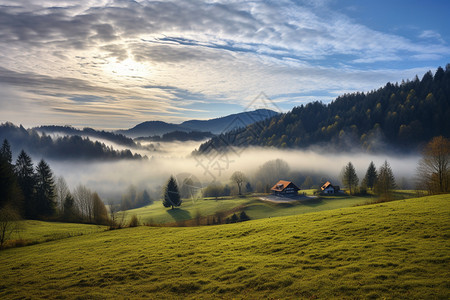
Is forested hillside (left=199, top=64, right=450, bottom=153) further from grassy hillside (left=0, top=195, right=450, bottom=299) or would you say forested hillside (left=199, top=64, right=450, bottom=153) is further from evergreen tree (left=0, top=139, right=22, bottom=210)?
grassy hillside (left=0, top=195, right=450, bottom=299)

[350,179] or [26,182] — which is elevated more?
[26,182]

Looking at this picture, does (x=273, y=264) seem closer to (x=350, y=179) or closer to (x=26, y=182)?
(x=26, y=182)

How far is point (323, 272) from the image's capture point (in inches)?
545

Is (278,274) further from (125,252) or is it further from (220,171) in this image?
(220,171)

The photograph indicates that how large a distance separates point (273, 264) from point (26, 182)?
2793 inches

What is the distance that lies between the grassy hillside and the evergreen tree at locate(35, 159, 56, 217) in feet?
131

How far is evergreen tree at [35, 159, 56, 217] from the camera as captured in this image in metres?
58.3

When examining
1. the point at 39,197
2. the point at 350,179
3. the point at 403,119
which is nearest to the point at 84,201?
the point at 39,197

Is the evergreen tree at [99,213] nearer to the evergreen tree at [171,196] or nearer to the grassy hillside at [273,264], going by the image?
the evergreen tree at [171,196]

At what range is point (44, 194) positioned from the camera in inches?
2345

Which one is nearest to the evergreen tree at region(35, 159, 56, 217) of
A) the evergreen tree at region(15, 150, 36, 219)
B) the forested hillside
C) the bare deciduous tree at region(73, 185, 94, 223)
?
the evergreen tree at region(15, 150, 36, 219)

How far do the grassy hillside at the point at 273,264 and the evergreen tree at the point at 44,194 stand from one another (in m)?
39.8

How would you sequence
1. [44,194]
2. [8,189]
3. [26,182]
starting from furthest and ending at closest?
[44,194] < [26,182] < [8,189]

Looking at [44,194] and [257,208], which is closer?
[44,194]
